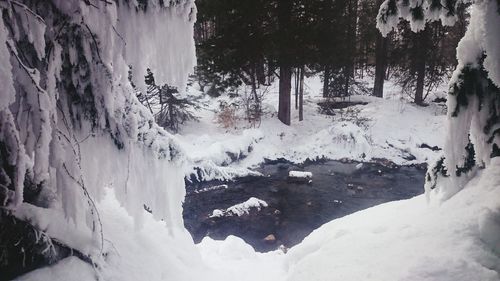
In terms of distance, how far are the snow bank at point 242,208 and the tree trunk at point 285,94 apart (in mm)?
8219

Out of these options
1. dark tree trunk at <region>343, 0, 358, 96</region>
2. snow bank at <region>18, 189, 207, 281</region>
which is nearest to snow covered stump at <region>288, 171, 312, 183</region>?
snow bank at <region>18, 189, 207, 281</region>

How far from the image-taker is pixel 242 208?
11.1m

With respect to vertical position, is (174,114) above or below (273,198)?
above

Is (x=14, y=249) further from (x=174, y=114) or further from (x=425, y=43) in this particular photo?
(x=425, y=43)

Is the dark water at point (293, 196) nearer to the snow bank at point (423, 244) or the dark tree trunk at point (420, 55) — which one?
the snow bank at point (423, 244)

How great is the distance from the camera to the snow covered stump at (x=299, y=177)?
530 inches

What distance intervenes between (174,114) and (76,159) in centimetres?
1589

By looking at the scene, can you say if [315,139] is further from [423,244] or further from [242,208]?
[423,244]

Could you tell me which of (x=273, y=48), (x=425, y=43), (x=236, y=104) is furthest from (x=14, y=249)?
(x=425, y=43)

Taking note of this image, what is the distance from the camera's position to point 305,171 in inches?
568

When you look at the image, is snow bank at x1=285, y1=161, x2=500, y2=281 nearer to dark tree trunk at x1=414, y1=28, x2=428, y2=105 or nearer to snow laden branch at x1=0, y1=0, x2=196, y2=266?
snow laden branch at x1=0, y1=0, x2=196, y2=266

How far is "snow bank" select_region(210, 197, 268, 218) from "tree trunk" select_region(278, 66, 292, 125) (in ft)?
27.0

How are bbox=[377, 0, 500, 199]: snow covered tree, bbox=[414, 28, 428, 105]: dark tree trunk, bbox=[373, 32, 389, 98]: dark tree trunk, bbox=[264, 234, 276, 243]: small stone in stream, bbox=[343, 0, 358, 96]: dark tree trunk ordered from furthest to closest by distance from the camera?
bbox=[373, 32, 389, 98]: dark tree trunk < bbox=[414, 28, 428, 105]: dark tree trunk < bbox=[343, 0, 358, 96]: dark tree trunk < bbox=[264, 234, 276, 243]: small stone in stream < bbox=[377, 0, 500, 199]: snow covered tree

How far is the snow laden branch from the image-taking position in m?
2.27
